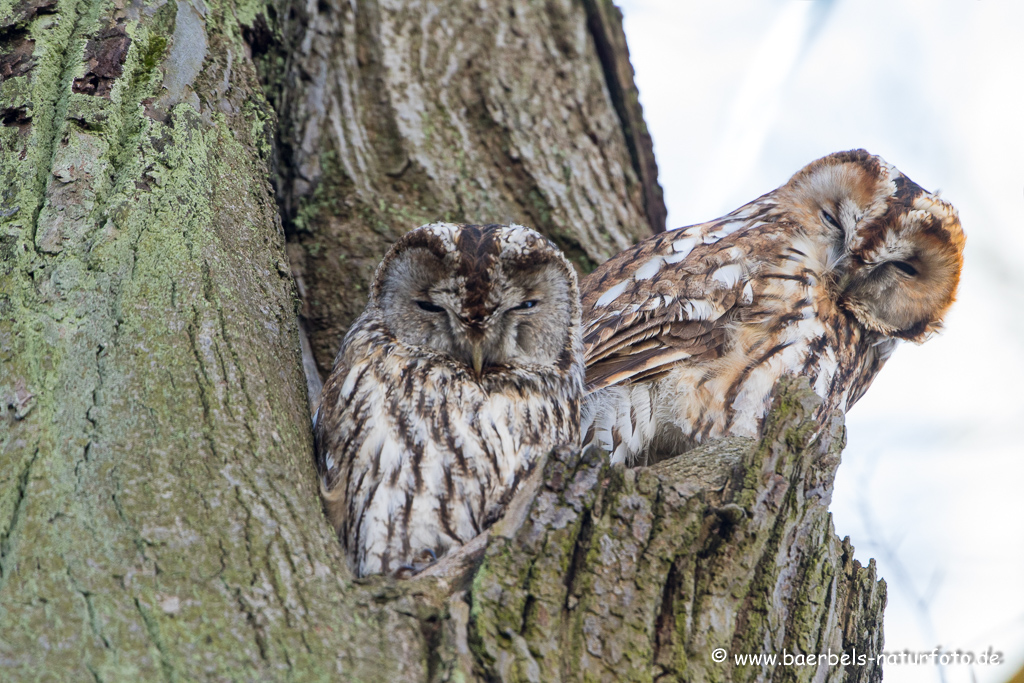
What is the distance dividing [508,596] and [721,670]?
42 centimetres

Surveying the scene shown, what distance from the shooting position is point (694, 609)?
1.59m

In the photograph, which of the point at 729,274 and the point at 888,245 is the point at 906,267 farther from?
the point at 729,274

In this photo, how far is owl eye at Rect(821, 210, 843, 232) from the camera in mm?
2898

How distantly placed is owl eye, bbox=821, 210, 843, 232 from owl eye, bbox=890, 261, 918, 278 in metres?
0.22

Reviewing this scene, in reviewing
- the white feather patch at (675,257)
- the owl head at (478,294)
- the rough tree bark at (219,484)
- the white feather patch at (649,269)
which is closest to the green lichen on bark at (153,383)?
the rough tree bark at (219,484)

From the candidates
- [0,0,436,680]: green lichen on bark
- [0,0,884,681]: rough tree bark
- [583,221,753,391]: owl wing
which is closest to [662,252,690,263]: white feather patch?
[583,221,753,391]: owl wing

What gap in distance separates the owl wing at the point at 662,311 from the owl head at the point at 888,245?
359 millimetres

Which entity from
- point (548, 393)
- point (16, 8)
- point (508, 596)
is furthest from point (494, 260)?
point (16, 8)

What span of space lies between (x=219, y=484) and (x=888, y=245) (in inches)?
84.7

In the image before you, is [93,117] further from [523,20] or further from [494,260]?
[523,20]

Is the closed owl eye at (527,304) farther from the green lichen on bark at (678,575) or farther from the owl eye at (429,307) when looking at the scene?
the green lichen on bark at (678,575)

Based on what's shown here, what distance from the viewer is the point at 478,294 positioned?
216 cm

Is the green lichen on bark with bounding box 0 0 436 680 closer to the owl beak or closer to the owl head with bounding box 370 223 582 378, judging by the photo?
the owl head with bounding box 370 223 582 378

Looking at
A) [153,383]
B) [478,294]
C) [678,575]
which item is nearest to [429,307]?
[478,294]
